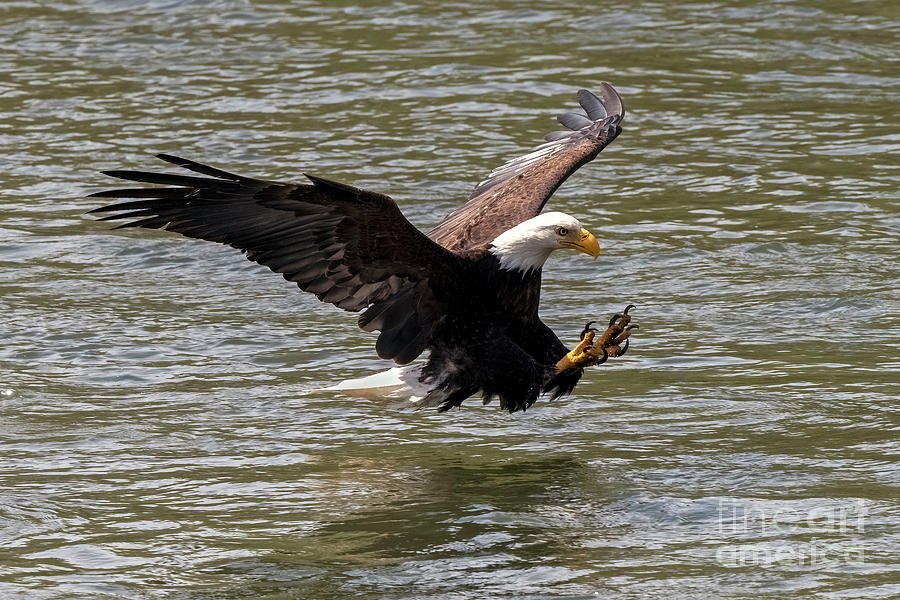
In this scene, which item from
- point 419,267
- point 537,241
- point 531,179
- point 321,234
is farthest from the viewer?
point 531,179

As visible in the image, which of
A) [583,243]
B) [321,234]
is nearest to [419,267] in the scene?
[321,234]

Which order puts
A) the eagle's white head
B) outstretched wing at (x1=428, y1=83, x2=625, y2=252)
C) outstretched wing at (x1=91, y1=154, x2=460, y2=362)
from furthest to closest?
outstretched wing at (x1=428, y1=83, x2=625, y2=252) < the eagle's white head < outstretched wing at (x1=91, y1=154, x2=460, y2=362)

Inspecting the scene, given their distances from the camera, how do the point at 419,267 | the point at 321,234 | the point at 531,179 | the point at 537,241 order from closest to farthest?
the point at 321,234
the point at 419,267
the point at 537,241
the point at 531,179

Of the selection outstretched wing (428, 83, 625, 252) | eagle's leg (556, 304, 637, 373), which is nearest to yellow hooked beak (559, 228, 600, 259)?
eagle's leg (556, 304, 637, 373)

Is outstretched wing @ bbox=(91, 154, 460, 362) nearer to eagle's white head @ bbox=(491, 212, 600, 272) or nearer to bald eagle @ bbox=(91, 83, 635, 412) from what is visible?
bald eagle @ bbox=(91, 83, 635, 412)

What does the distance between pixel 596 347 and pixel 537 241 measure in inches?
17.5

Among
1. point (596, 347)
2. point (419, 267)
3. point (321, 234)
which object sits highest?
point (321, 234)

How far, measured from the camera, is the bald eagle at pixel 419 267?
5.51m

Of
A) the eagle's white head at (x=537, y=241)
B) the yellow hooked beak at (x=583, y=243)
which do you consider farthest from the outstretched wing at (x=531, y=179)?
the yellow hooked beak at (x=583, y=243)

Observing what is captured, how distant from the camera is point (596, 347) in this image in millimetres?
6102

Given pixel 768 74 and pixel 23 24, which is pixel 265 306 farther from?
pixel 23 24

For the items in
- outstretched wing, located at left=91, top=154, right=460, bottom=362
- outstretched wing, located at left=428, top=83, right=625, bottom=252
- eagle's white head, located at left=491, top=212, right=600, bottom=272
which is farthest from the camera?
outstretched wing, located at left=428, top=83, right=625, bottom=252

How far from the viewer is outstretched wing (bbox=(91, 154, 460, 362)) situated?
5.42 m

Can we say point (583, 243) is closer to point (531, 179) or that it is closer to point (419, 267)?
point (419, 267)
